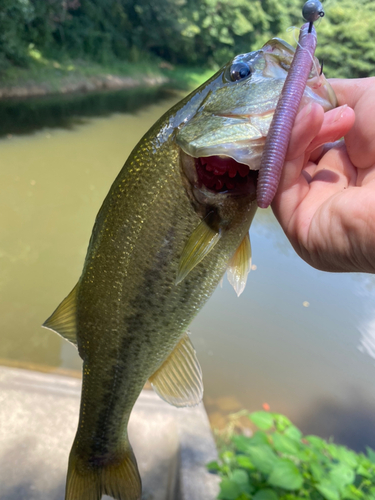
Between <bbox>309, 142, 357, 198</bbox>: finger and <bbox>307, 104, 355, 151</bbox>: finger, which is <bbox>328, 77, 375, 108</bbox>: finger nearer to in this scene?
<bbox>309, 142, 357, 198</bbox>: finger

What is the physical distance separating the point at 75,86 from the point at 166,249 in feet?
57.3

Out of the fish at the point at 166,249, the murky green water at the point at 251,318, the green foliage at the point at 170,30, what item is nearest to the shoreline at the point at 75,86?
the green foliage at the point at 170,30

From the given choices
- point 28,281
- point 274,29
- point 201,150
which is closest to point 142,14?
point 274,29

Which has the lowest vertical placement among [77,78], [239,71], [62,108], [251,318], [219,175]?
[251,318]

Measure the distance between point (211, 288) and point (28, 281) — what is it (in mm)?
4269

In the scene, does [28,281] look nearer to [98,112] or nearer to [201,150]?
[201,150]

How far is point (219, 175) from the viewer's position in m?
1.34

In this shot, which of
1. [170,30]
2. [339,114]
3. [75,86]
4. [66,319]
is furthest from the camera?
[170,30]

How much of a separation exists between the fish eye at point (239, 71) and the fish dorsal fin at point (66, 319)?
1102mm

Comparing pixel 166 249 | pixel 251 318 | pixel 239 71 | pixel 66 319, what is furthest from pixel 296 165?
pixel 251 318

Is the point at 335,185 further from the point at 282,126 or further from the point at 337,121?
the point at 282,126

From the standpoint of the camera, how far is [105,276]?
1.50m

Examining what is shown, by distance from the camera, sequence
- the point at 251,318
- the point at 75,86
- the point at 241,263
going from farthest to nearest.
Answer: the point at 75,86
the point at 251,318
the point at 241,263

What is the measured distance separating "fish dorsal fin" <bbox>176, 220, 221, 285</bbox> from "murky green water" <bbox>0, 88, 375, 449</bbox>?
9.75 feet
